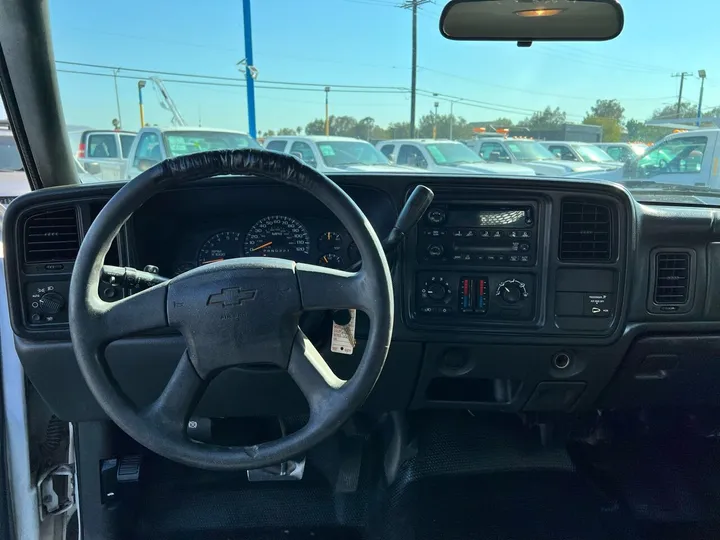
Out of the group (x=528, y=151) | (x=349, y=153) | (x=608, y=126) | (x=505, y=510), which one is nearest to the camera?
(x=505, y=510)

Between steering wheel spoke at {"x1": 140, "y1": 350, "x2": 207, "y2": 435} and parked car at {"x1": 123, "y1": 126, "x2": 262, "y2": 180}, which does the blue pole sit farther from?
steering wheel spoke at {"x1": 140, "y1": 350, "x2": 207, "y2": 435}

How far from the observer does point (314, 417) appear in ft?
4.57

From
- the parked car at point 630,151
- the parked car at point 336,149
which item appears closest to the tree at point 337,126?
the parked car at point 336,149

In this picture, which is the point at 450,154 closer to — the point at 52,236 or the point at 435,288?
the point at 435,288

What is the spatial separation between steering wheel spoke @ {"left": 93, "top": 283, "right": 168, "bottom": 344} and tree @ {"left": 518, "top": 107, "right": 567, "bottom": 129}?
326 centimetres

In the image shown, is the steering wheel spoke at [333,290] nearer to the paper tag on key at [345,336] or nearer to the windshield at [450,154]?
the paper tag on key at [345,336]

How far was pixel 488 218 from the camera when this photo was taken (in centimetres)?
206

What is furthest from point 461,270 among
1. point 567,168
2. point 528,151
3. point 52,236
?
point 528,151

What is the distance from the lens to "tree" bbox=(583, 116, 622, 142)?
121 inches

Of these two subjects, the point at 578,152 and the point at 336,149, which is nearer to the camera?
the point at 336,149

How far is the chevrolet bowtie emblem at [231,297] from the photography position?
136 cm

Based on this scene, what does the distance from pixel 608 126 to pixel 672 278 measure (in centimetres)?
148

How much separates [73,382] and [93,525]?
1.93 feet

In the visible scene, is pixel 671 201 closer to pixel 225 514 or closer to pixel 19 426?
pixel 225 514
